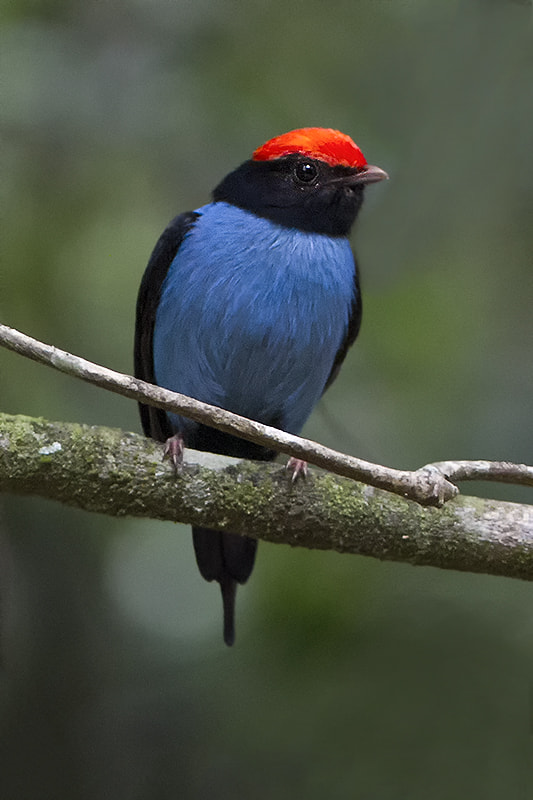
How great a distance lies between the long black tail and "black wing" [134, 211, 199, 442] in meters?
0.58

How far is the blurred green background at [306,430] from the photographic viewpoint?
3879 mm

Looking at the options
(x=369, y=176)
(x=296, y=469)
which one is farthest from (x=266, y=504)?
(x=369, y=176)

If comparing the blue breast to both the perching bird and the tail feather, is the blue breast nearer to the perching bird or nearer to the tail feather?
the perching bird

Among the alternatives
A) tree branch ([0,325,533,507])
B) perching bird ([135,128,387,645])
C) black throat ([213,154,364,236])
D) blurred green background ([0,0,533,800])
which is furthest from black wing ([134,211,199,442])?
tree branch ([0,325,533,507])

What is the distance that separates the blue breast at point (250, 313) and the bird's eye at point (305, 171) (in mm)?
224

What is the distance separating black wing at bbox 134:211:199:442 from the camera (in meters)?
3.81

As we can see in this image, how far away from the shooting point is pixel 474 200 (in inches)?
187

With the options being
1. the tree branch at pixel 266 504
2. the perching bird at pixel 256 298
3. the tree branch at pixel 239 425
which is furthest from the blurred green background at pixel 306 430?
the tree branch at pixel 239 425

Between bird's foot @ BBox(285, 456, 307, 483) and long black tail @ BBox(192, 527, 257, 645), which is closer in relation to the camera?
bird's foot @ BBox(285, 456, 307, 483)

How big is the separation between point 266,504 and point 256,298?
0.90 metres

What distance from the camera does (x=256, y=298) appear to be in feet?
12.0

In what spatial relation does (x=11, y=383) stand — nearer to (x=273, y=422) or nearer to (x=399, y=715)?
(x=273, y=422)

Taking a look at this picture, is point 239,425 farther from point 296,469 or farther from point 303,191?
point 303,191

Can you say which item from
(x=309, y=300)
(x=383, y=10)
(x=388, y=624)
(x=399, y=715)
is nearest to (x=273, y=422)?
(x=309, y=300)
